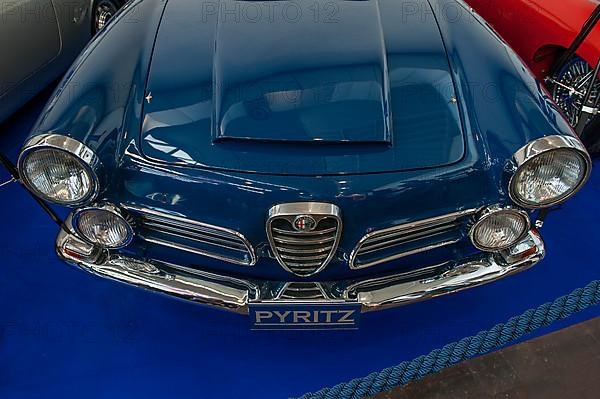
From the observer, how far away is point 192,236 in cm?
164

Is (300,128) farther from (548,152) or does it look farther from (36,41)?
(36,41)

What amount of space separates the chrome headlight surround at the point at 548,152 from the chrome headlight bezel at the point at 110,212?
3.80ft

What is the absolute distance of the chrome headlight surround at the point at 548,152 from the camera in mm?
1517

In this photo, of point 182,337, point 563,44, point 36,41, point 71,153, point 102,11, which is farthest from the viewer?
point 102,11

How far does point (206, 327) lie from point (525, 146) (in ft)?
4.42

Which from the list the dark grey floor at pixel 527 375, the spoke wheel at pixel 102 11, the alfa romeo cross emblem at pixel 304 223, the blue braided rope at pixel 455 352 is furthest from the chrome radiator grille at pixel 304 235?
the spoke wheel at pixel 102 11

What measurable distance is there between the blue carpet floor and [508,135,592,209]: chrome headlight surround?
739 millimetres

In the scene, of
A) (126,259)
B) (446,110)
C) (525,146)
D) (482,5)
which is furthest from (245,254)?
(482,5)

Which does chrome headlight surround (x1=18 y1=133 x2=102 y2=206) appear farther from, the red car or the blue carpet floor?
the red car

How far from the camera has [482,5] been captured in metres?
3.12

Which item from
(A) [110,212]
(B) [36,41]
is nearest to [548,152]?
(A) [110,212]

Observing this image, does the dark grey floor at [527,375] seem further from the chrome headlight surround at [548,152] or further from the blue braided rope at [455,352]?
the chrome headlight surround at [548,152]

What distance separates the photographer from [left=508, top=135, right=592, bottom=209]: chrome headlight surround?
1.52 metres

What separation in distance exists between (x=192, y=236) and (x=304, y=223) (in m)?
0.37
